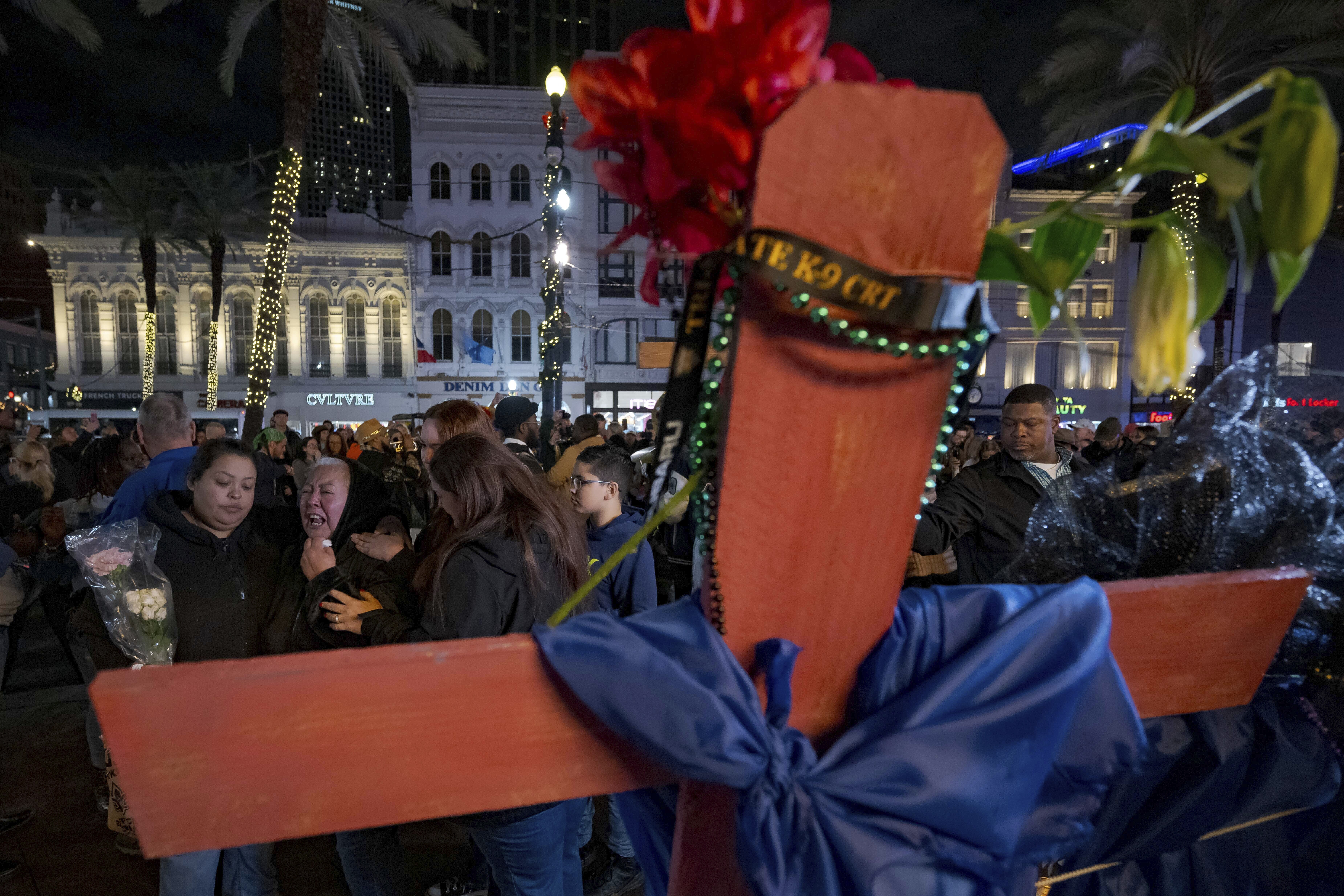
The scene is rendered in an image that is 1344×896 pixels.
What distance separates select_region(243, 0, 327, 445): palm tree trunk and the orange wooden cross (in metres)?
9.97

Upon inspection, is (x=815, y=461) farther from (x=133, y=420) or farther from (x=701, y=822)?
(x=133, y=420)

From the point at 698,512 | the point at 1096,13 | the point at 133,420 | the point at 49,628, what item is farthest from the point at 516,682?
the point at 133,420

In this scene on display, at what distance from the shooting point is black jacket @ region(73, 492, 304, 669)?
2566mm

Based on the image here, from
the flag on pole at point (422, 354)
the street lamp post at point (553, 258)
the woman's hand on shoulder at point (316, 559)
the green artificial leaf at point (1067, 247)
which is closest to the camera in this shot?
the green artificial leaf at point (1067, 247)

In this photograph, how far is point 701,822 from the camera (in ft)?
2.99

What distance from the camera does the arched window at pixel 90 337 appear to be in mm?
29750

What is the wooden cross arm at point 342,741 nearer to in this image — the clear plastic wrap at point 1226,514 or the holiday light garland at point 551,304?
the clear plastic wrap at point 1226,514

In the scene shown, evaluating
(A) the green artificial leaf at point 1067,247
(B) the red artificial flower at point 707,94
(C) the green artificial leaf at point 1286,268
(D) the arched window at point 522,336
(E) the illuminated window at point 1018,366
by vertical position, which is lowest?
(C) the green artificial leaf at point 1286,268

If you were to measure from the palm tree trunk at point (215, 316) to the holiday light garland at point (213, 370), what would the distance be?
0.02 m

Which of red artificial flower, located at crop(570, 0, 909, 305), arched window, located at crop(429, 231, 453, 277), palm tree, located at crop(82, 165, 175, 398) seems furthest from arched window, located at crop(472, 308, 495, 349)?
red artificial flower, located at crop(570, 0, 909, 305)

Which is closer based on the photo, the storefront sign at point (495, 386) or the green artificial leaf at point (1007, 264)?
the green artificial leaf at point (1007, 264)

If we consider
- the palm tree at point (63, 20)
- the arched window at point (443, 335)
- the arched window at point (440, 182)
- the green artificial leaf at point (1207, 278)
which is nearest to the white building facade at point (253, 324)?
the arched window at point (443, 335)

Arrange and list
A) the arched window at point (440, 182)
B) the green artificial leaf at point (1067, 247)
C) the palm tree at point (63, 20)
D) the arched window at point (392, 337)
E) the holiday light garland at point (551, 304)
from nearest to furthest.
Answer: the green artificial leaf at point (1067, 247), the palm tree at point (63, 20), the holiday light garland at point (551, 304), the arched window at point (440, 182), the arched window at point (392, 337)

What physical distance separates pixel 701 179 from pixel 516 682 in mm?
603
